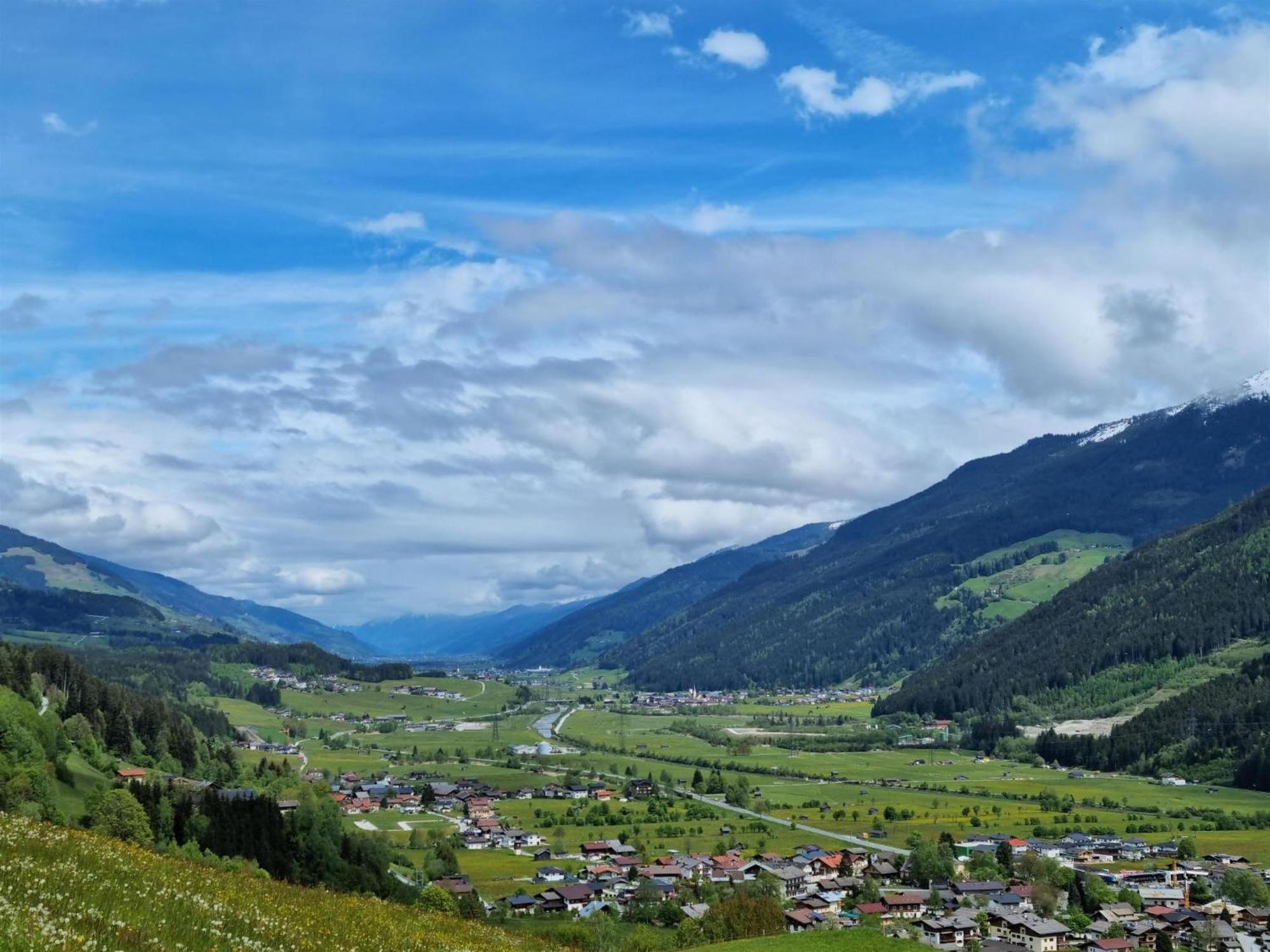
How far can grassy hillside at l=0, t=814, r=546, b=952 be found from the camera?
57.1ft

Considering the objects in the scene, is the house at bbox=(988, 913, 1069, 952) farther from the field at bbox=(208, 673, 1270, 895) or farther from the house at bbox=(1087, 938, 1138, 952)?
the field at bbox=(208, 673, 1270, 895)

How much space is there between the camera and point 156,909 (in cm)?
2102

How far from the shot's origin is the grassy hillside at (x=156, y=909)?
17.4 metres

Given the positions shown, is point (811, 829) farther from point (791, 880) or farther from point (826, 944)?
point (826, 944)

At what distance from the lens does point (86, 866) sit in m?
23.7

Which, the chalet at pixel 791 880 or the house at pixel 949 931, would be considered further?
the chalet at pixel 791 880

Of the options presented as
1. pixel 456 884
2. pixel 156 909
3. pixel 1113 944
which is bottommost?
pixel 456 884

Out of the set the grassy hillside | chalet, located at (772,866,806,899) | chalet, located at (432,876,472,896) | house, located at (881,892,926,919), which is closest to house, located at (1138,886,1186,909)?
house, located at (881,892,926,919)

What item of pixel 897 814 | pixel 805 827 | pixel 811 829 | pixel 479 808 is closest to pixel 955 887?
pixel 811 829

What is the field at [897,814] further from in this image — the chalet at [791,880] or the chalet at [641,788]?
the chalet at [791,880]

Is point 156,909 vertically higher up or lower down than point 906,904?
higher up

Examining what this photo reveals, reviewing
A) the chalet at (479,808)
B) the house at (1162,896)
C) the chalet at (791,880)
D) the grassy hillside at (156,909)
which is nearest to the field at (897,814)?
the chalet at (479,808)

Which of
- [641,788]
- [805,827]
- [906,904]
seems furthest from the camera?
[641,788]

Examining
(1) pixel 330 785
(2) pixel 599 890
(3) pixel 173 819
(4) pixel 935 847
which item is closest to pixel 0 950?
(3) pixel 173 819
